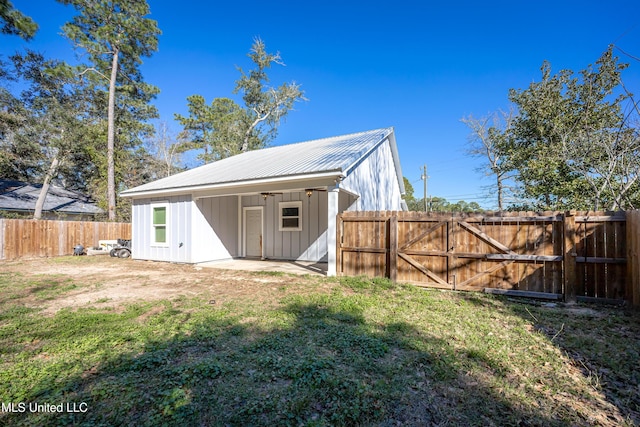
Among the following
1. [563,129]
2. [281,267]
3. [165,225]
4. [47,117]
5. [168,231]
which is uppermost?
[47,117]

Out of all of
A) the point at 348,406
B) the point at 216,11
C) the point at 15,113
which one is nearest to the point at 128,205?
the point at 15,113

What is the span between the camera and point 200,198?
9.69m

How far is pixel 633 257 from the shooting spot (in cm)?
448

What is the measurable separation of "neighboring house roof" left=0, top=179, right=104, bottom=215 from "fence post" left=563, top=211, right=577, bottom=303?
77.9 feet

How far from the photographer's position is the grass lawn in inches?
83.7

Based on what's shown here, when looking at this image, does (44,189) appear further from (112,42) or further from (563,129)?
(563,129)

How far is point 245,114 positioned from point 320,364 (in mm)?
24459

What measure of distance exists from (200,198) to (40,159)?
17.9 metres

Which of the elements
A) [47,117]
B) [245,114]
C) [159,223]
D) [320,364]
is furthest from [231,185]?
[47,117]

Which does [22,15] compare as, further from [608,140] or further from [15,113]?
[608,140]

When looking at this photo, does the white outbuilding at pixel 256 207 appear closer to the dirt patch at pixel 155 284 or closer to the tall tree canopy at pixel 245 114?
the dirt patch at pixel 155 284

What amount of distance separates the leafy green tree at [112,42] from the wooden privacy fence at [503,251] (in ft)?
51.6

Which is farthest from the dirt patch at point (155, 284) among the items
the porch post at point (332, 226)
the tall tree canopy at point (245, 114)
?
the tall tree canopy at point (245, 114)

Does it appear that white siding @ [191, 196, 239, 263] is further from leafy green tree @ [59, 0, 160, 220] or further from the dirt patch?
leafy green tree @ [59, 0, 160, 220]
